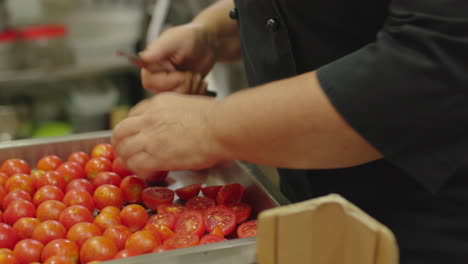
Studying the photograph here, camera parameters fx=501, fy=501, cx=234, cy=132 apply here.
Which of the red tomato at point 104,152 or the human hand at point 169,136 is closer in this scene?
the human hand at point 169,136

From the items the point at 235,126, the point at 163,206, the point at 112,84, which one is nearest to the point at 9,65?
the point at 112,84

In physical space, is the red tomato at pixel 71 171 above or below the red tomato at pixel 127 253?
above

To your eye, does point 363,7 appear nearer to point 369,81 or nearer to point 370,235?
point 369,81

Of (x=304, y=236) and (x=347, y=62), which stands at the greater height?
(x=347, y=62)

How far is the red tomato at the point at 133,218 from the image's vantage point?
1.15m

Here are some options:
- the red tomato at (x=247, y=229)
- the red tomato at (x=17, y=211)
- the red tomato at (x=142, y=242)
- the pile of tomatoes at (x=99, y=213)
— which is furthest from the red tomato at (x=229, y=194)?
the red tomato at (x=17, y=211)

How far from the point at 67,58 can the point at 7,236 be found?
7.53 feet

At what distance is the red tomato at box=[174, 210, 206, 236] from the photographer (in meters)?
1.09

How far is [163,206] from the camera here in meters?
1.21

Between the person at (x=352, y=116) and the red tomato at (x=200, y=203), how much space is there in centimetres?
20

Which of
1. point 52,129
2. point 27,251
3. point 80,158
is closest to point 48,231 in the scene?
point 27,251

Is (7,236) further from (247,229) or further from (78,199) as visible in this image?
(247,229)

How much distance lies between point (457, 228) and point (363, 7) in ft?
1.62

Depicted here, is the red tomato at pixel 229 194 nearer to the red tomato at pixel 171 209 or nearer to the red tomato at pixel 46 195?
the red tomato at pixel 171 209
